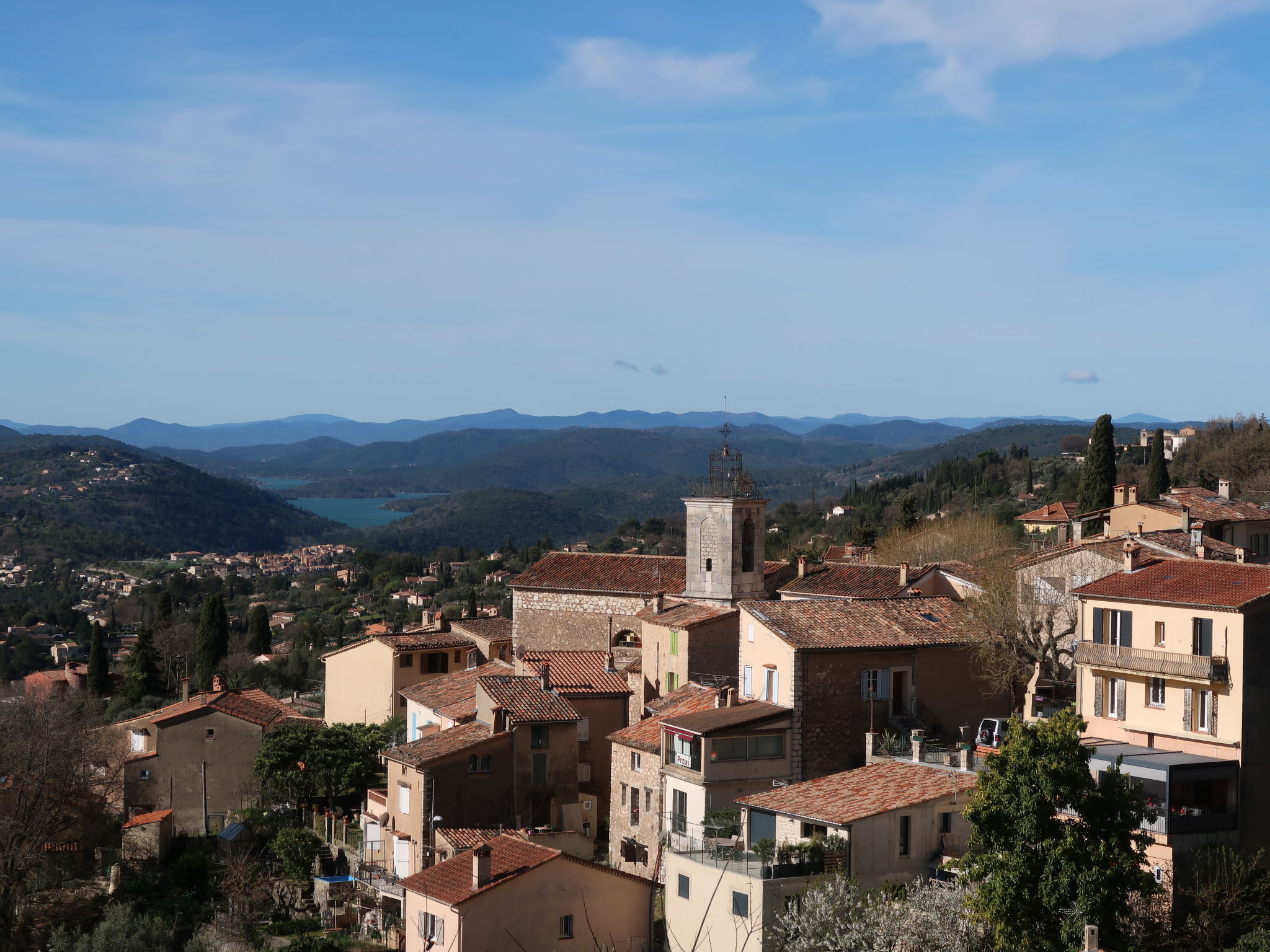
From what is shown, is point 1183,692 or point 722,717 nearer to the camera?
point 1183,692

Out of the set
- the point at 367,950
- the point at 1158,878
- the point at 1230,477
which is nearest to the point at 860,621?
the point at 1158,878

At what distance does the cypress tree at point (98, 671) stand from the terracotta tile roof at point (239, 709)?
2360cm

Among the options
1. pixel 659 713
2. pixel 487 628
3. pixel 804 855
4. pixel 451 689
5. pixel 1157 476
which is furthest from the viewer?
pixel 1157 476

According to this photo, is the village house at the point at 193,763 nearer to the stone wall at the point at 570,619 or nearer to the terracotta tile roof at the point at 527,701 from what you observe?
the stone wall at the point at 570,619

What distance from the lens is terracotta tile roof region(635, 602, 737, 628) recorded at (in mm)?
35812

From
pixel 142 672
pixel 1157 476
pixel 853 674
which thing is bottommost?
pixel 142 672

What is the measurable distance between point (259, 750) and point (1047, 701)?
2248cm

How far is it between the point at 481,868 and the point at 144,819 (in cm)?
1590

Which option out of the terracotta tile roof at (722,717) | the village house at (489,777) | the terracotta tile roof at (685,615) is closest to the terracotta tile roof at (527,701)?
the village house at (489,777)

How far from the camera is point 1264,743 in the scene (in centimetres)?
2408

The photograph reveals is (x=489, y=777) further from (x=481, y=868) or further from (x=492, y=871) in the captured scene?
(x=481, y=868)

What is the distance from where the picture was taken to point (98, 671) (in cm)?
6794

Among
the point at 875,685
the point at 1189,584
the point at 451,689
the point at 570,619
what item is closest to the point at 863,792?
the point at 875,685

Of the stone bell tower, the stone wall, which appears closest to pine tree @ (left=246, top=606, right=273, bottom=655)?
the stone wall
